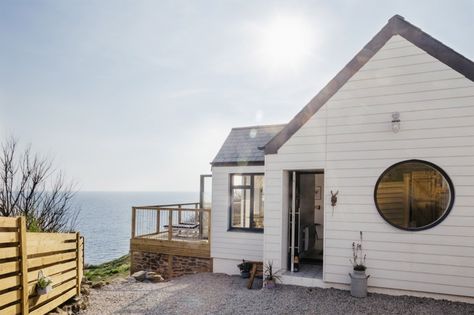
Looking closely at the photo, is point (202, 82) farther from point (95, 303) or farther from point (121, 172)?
point (121, 172)

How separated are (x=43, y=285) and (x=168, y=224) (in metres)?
→ 6.54

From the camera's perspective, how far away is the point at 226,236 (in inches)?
403

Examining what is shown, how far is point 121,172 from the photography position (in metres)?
40.3

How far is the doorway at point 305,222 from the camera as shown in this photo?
26.9ft

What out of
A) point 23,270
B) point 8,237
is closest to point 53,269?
point 23,270

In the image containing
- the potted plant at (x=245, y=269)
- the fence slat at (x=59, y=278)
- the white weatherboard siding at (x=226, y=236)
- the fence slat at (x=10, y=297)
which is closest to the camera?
the fence slat at (x=10, y=297)

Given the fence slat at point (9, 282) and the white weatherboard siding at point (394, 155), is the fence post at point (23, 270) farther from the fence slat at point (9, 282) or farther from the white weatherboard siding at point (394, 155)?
the white weatherboard siding at point (394, 155)

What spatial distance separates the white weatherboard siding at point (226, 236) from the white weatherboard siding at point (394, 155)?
201 centimetres

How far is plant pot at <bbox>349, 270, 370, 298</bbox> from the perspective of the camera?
259 inches

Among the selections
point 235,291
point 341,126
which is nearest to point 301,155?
point 341,126

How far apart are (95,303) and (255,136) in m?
6.87

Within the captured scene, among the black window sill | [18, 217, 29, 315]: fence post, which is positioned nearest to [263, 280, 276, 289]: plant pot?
the black window sill

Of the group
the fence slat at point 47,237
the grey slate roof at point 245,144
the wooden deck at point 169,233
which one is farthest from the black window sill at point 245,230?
the fence slat at point 47,237

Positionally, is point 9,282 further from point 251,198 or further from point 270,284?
point 251,198
